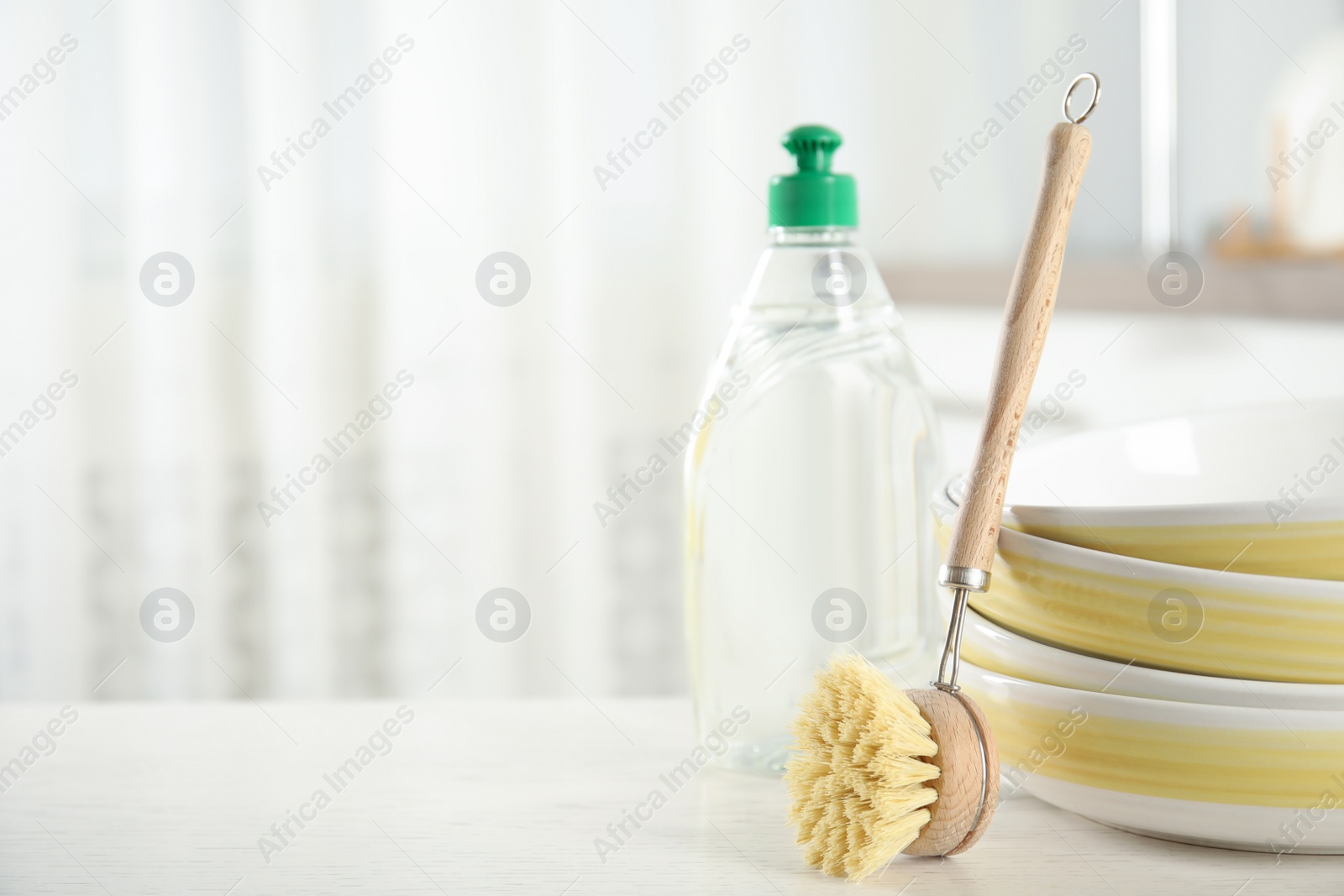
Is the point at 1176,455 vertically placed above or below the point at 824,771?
above

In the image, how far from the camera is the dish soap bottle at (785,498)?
1.52ft

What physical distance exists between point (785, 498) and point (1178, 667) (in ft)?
0.60

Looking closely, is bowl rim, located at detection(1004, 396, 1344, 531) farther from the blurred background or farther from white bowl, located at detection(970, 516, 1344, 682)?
the blurred background

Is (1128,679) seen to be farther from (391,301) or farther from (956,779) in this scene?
(391,301)

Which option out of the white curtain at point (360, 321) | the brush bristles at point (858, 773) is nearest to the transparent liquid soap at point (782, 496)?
the brush bristles at point (858, 773)

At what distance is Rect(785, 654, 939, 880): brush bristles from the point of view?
0.33 metres

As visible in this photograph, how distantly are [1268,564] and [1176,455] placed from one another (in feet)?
0.51

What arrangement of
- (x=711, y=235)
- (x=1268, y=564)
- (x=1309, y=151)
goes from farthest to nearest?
(x=711, y=235) < (x=1309, y=151) < (x=1268, y=564)

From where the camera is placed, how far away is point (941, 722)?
338mm

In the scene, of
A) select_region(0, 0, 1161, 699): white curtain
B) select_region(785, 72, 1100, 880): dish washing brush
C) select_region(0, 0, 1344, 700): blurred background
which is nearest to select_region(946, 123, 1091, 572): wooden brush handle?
select_region(785, 72, 1100, 880): dish washing brush

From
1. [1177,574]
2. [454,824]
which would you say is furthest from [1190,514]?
[454,824]

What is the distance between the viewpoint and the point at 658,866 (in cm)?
35

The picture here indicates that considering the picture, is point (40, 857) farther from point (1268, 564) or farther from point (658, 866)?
point (1268, 564)

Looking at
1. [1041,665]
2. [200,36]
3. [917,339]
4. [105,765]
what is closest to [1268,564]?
[1041,665]
